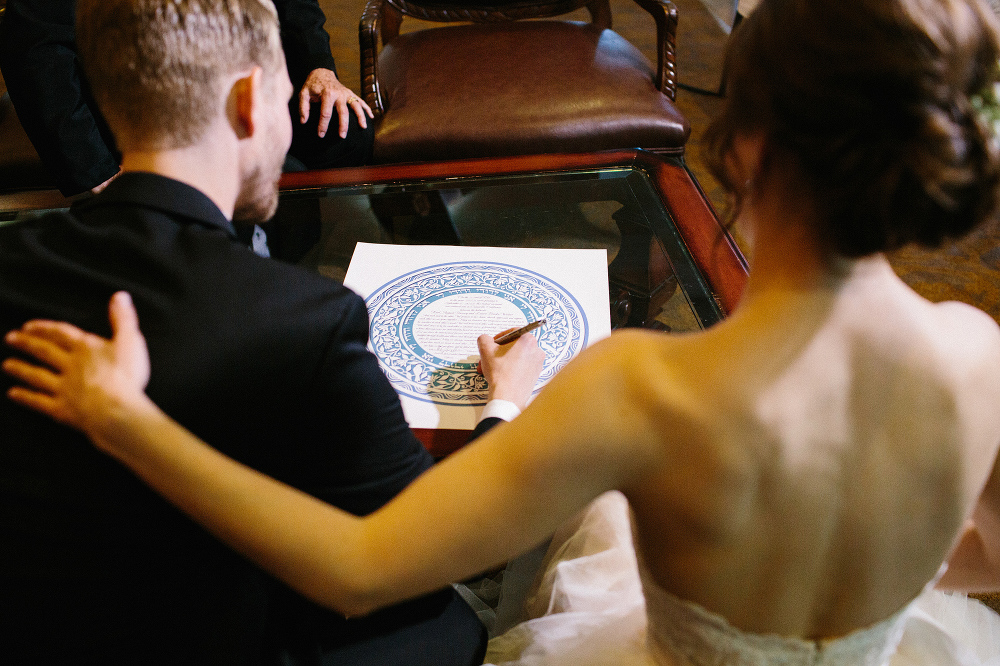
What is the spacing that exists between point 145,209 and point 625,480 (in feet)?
1.94

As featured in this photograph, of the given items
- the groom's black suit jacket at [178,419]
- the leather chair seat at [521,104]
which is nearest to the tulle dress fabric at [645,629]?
the groom's black suit jacket at [178,419]

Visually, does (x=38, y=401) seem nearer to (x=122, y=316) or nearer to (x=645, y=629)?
(x=122, y=316)

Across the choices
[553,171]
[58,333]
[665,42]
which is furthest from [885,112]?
[665,42]

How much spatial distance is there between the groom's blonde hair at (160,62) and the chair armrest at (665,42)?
144 centimetres

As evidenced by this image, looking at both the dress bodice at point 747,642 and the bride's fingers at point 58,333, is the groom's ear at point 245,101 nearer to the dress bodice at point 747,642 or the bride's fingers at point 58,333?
the bride's fingers at point 58,333

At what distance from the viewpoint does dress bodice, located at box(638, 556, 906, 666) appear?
67cm

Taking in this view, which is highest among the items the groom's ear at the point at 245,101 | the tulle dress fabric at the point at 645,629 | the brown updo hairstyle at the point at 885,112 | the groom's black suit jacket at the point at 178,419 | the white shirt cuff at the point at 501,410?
the brown updo hairstyle at the point at 885,112

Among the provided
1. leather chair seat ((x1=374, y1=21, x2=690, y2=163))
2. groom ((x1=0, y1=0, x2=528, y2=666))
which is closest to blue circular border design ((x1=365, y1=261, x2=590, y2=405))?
groom ((x1=0, y1=0, x2=528, y2=666))

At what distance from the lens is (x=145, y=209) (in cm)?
77

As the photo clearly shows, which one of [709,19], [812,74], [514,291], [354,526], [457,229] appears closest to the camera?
[812,74]

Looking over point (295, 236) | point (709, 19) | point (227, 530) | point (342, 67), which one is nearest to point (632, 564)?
point (227, 530)

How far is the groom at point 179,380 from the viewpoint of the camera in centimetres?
66

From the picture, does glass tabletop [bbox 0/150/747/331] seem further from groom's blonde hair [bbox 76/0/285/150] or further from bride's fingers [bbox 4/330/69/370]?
bride's fingers [bbox 4/330/69/370]

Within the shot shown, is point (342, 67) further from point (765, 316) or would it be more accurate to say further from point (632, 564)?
point (765, 316)
